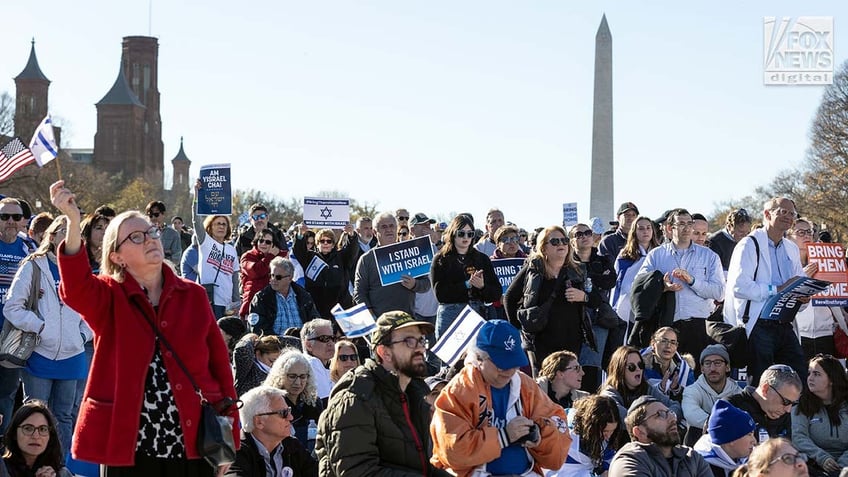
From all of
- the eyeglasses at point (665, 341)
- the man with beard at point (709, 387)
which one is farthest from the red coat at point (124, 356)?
the eyeglasses at point (665, 341)

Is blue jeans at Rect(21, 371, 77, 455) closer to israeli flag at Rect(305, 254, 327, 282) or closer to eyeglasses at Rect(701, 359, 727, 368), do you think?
eyeglasses at Rect(701, 359, 727, 368)

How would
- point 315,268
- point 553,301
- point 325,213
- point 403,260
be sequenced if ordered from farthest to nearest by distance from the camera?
point 325,213, point 315,268, point 403,260, point 553,301

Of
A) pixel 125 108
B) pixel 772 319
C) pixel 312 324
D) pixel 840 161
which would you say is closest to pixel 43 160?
pixel 312 324

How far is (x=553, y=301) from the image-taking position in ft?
35.3

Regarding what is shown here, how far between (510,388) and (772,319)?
4680mm

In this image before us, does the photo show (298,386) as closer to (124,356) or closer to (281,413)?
(281,413)

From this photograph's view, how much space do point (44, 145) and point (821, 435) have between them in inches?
259

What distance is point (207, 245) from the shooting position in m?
14.1

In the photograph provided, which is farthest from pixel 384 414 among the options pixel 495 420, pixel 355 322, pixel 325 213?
pixel 325 213

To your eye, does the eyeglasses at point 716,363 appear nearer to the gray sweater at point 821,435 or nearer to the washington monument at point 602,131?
the gray sweater at point 821,435

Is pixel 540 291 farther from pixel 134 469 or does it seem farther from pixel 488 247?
pixel 134 469

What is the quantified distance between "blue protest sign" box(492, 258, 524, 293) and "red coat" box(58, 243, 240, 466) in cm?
772

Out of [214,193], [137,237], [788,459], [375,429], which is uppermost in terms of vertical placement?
[214,193]

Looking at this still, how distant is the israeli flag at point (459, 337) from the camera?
9688 mm
